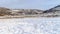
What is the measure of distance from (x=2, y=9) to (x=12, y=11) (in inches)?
4.3

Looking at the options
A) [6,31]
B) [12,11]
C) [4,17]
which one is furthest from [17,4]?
[6,31]

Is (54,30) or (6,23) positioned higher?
(6,23)

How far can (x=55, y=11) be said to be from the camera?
1.14 meters

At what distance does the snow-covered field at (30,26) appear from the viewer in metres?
1.05

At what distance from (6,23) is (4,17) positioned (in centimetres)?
7

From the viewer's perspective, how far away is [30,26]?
109 cm

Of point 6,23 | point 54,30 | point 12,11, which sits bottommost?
point 54,30

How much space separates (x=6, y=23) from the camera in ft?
3.54

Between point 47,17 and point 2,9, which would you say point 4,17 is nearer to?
point 2,9

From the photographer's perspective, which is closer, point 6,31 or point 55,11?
point 6,31

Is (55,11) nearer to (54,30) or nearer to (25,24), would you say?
(54,30)

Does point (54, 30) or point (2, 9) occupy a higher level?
point (2, 9)

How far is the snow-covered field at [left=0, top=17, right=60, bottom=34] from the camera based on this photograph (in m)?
1.05

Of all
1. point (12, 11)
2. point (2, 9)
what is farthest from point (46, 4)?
point (2, 9)
